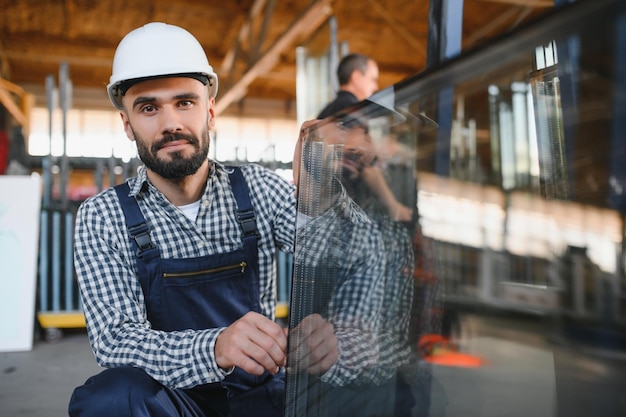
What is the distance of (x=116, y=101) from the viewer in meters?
1.52

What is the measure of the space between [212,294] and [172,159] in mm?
320

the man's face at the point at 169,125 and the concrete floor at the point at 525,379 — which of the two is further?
the man's face at the point at 169,125

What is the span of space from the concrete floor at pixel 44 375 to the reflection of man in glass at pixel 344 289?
152cm

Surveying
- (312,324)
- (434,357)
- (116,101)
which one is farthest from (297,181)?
(116,101)

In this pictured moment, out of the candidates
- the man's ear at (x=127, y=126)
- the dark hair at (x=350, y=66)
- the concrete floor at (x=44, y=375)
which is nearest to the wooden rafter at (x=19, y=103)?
the concrete floor at (x=44, y=375)

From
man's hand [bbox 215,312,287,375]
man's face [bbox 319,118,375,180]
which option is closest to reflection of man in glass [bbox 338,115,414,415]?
man's face [bbox 319,118,375,180]

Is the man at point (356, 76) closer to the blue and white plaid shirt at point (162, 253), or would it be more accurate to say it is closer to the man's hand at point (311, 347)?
the blue and white plaid shirt at point (162, 253)

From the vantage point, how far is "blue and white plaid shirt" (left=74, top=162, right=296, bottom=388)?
1.11 meters

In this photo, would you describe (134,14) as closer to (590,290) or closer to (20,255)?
(20,255)

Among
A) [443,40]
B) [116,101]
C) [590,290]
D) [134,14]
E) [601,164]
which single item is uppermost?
[134,14]

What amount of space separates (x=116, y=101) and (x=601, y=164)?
49.5 inches

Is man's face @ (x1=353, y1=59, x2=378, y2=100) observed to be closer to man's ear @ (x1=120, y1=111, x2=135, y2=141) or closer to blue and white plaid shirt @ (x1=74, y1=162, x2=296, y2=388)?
blue and white plaid shirt @ (x1=74, y1=162, x2=296, y2=388)

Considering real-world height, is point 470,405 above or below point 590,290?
below

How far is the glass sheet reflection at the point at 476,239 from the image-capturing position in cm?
57
